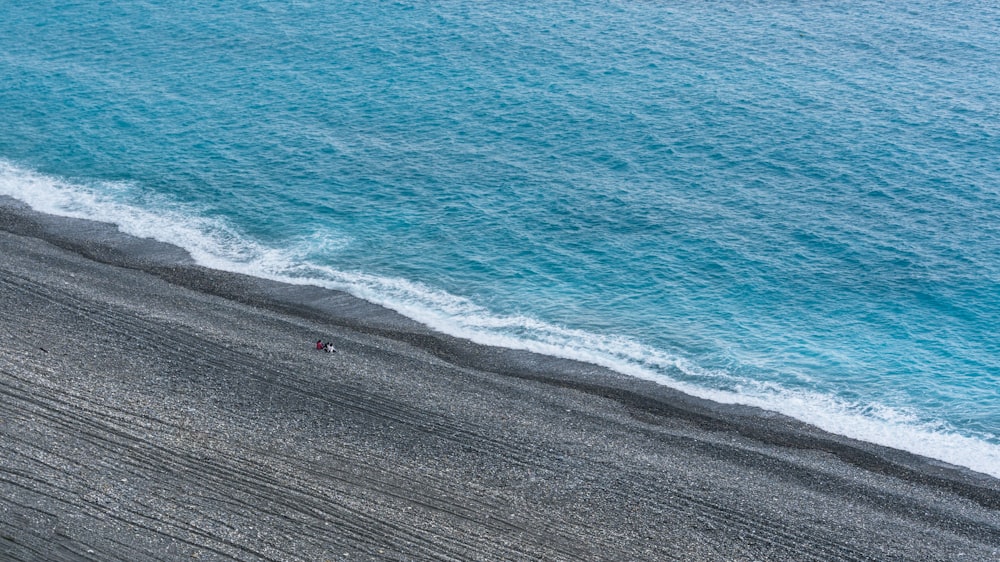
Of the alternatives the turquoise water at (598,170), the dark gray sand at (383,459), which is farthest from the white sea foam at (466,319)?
the dark gray sand at (383,459)

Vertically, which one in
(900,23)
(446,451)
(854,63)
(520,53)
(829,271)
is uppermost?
(900,23)

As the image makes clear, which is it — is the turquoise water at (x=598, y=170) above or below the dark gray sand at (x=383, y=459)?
above

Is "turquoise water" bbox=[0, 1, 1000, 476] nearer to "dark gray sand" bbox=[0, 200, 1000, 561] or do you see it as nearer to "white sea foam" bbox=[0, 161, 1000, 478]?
"white sea foam" bbox=[0, 161, 1000, 478]

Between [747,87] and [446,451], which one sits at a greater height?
[747,87]

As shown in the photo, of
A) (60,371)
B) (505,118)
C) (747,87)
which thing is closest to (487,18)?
(505,118)

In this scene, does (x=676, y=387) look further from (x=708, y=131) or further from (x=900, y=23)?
(x=900, y=23)

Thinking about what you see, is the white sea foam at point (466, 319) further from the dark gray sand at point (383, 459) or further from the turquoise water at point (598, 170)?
the dark gray sand at point (383, 459)
